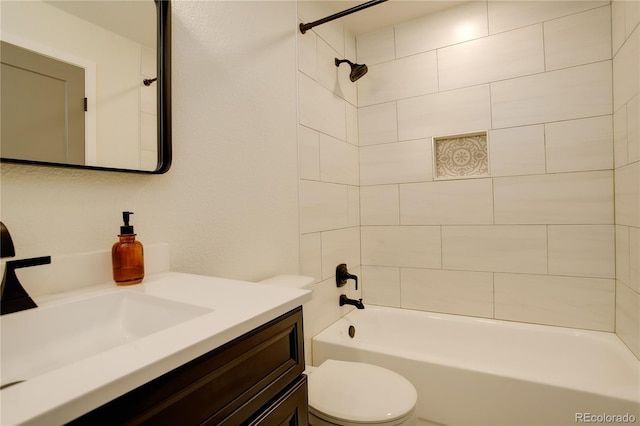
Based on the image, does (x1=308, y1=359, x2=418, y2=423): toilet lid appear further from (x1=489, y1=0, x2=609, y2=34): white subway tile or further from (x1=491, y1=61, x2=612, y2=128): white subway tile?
(x1=489, y1=0, x2=609, y2=34): white subway tile

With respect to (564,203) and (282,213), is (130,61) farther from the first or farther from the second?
(564,203)

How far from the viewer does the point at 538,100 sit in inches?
78.3

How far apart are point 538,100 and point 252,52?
1.75m

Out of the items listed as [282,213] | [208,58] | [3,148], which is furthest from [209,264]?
[208,58]

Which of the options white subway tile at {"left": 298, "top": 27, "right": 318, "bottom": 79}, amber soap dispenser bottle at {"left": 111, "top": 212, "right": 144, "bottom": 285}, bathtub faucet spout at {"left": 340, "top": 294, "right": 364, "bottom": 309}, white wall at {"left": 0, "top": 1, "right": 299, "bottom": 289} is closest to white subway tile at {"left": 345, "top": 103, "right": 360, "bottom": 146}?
white subway tile at {"left": 298, "top": 27, "right": 318, "bottom": 79}

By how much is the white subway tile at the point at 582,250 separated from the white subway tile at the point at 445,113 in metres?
0.82

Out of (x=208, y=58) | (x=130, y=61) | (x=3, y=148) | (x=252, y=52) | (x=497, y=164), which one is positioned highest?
(x=252, y=52)

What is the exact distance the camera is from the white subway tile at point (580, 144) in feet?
6.04

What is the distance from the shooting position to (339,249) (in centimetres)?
223

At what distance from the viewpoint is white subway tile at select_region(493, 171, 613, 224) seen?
6.09 ft

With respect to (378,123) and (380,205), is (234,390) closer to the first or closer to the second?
(380,205)

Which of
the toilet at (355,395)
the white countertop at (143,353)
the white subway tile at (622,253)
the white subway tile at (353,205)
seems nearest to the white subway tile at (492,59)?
the white subway tile at (353,205)

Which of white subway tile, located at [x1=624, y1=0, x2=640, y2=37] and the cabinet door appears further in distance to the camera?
white subway tile, located at [x1=624, y1=0, x2=640, y2=37]

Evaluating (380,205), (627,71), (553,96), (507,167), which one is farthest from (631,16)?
(380,205)
